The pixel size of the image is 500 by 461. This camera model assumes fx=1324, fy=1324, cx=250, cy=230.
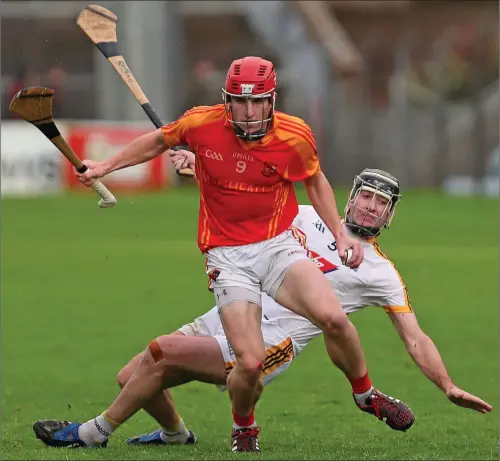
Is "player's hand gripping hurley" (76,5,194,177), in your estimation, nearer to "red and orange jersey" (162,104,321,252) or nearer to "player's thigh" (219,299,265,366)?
"red and orange jersey" (162,104,321,252)

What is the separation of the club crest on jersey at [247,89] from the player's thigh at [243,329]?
1.07 meters

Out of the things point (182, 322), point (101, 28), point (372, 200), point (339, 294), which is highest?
point (101, 28)

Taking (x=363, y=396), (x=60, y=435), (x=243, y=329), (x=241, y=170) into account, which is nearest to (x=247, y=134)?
(x=241, y=170)

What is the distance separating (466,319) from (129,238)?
8.32 m

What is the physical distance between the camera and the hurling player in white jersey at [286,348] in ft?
23.2

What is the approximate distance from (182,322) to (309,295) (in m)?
5.57

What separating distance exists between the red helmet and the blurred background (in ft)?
70.0

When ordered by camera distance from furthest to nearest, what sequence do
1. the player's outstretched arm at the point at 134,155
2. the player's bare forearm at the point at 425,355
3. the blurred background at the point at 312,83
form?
the blurred background at the point at 312,83
the player's bare forearm at the point at 425,355
the player's outstretched arm at the point at 134,155

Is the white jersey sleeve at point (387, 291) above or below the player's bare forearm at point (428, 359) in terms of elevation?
above

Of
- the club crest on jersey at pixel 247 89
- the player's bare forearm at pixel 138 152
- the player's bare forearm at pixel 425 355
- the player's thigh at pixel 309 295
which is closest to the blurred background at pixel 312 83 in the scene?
the player's bare forearm at pixel 138 152

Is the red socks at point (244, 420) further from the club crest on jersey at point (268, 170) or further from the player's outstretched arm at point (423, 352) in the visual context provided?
the club crest on jersey at point (268, 170)

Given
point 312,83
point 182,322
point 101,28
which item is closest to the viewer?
point 101,28

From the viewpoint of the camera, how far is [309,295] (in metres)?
6.76

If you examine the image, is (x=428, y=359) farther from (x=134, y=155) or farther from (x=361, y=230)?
(x=134, y=155)
